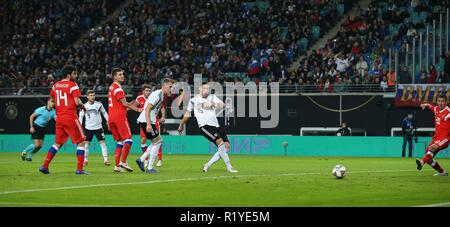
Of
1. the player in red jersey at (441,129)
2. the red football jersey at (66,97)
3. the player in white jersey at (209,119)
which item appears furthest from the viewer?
the player in white jersey at (209,119)

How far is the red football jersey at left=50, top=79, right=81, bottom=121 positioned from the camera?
20.4 meters

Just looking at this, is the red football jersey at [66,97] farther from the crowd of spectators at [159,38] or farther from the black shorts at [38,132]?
the crowd of spectators at [159,38]

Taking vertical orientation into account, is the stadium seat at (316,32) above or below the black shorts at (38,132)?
above

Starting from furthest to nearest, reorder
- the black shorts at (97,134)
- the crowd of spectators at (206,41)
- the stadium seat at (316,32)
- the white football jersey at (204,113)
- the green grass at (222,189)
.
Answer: the stadium seat at (316,32), the crowd of spectators at (206,41), the black shorts at (97,134), the white football jersey at (204,113), the green grass at (222,189)

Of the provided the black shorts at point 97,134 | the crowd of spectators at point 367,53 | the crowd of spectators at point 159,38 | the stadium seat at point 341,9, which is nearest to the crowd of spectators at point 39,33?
the crowd of spectators at point 159,38

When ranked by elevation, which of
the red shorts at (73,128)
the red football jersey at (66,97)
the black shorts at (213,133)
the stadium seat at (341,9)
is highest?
the stadium seat at (341,9)

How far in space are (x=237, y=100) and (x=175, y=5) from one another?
413 inches

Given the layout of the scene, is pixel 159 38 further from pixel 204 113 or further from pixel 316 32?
pixel 204 113

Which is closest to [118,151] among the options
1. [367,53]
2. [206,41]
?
[367,53]

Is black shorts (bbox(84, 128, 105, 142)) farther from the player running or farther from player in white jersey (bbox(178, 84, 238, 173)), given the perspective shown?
player in white jersey (bbox(178, 84, 238, 173))

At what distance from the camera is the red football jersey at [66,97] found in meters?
20.4

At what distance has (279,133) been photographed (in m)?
43.7
